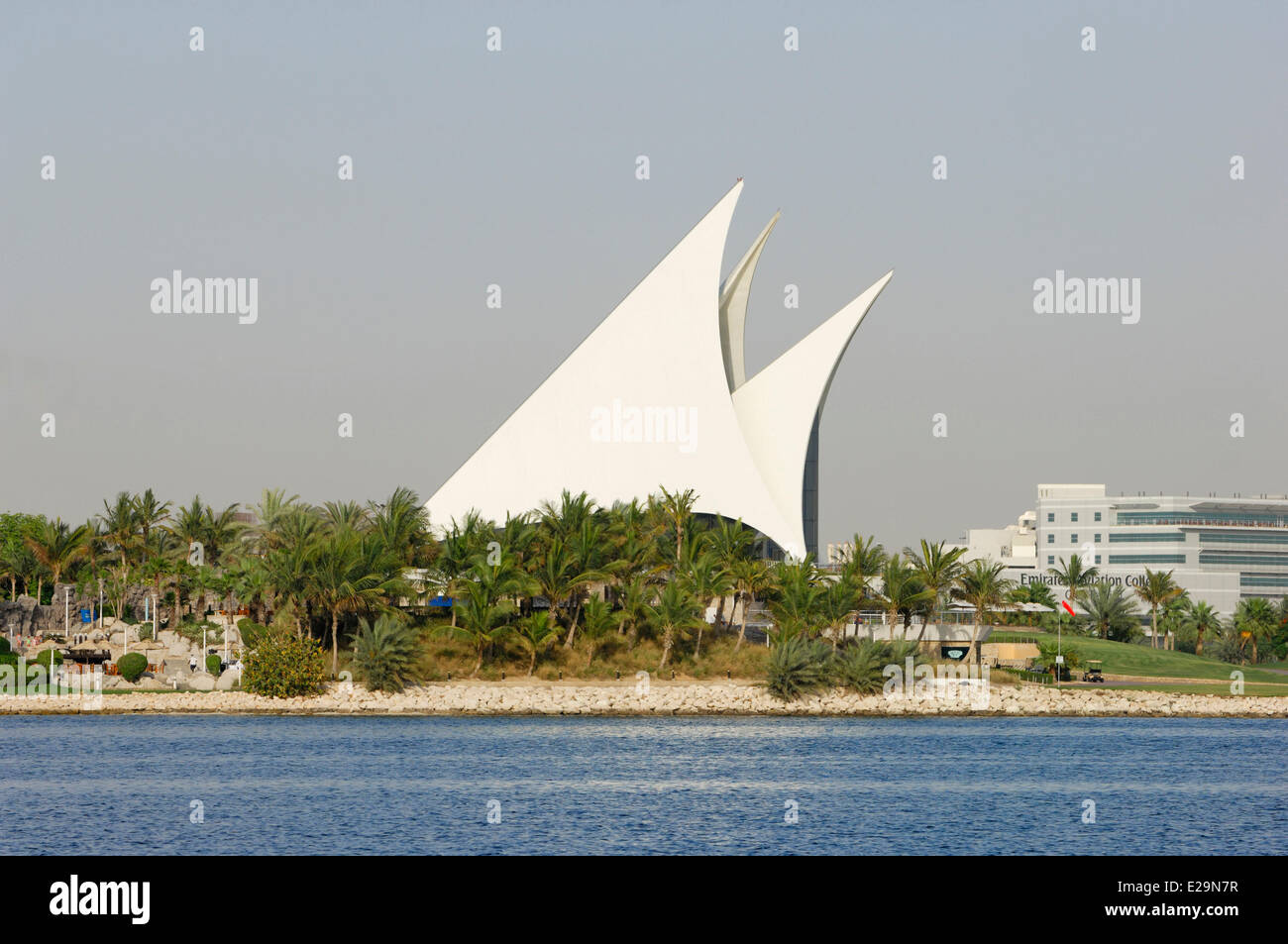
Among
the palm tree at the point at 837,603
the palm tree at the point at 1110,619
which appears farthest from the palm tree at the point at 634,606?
the palm tree at the point at 1110,619

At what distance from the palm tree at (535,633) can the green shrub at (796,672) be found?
6.81 meters

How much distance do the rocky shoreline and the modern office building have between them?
198ft

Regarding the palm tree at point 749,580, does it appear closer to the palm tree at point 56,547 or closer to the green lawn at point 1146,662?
the green lawn at point 1146,662

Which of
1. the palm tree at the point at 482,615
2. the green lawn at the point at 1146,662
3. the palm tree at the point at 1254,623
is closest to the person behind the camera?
the palm tree at the point at 482,615

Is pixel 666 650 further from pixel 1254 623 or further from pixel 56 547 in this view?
pixel 1254 623

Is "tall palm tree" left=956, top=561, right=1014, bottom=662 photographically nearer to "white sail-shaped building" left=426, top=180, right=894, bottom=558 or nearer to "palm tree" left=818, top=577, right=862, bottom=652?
"palm tree" left=818, top=577, right=862, bottom=652

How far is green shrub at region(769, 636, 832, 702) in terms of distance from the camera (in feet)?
142

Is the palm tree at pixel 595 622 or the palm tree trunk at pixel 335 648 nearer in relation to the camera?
the palm tree trunk at pixel 335 648

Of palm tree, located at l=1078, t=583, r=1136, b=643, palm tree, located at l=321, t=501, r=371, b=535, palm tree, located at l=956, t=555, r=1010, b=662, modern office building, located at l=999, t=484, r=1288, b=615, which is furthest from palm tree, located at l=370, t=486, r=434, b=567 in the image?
modern office building, located at l=999, t=484, r=1288, b=615

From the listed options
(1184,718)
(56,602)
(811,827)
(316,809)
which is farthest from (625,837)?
(56,602)

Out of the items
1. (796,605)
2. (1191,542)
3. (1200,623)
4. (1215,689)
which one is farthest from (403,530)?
(1191,542)

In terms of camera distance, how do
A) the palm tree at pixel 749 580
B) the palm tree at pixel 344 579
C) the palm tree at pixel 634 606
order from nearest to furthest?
the palm tree at pixel 344 579 < the palm tree at pixel 634 606 < the palm tree at pixel 749 580

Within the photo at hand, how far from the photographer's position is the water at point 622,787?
23094 mm
